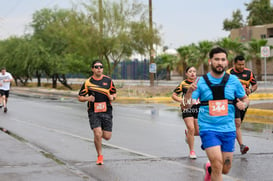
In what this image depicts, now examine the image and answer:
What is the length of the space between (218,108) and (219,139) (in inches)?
14.3

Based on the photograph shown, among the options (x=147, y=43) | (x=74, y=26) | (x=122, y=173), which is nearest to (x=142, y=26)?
(x=147, y=43)

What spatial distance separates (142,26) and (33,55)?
16975 mm

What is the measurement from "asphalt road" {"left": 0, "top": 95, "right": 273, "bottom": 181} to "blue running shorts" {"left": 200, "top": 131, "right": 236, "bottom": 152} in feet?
4.79

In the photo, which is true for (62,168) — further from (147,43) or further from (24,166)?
(147,43)

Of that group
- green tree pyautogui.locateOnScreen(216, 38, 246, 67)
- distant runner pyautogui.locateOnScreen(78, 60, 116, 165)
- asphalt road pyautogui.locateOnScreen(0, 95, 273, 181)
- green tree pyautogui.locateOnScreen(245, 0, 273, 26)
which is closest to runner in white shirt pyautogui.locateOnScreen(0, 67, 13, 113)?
asphalt road pyautogui.locateOnScreen(0, 95, 273, 181)

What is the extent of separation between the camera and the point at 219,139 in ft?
20.2

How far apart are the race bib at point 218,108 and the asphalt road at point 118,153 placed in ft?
5.51

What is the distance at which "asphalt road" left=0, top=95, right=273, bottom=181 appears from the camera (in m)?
7.86

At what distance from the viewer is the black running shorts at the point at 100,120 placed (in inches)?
350

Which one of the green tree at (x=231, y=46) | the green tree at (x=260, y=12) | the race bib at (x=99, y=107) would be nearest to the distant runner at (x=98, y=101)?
the race bib at (x=99, y=107)

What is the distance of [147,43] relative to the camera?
35.0 meters

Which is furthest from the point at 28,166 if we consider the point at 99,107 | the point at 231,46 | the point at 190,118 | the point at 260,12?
the point at 260,12

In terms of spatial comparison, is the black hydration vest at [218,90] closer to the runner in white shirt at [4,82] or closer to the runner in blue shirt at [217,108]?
the runner in blue shirt at [217,108]

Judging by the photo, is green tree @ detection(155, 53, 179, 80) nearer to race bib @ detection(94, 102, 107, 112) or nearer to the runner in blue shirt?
race bib @ detection(94, 102, 107, 112)
